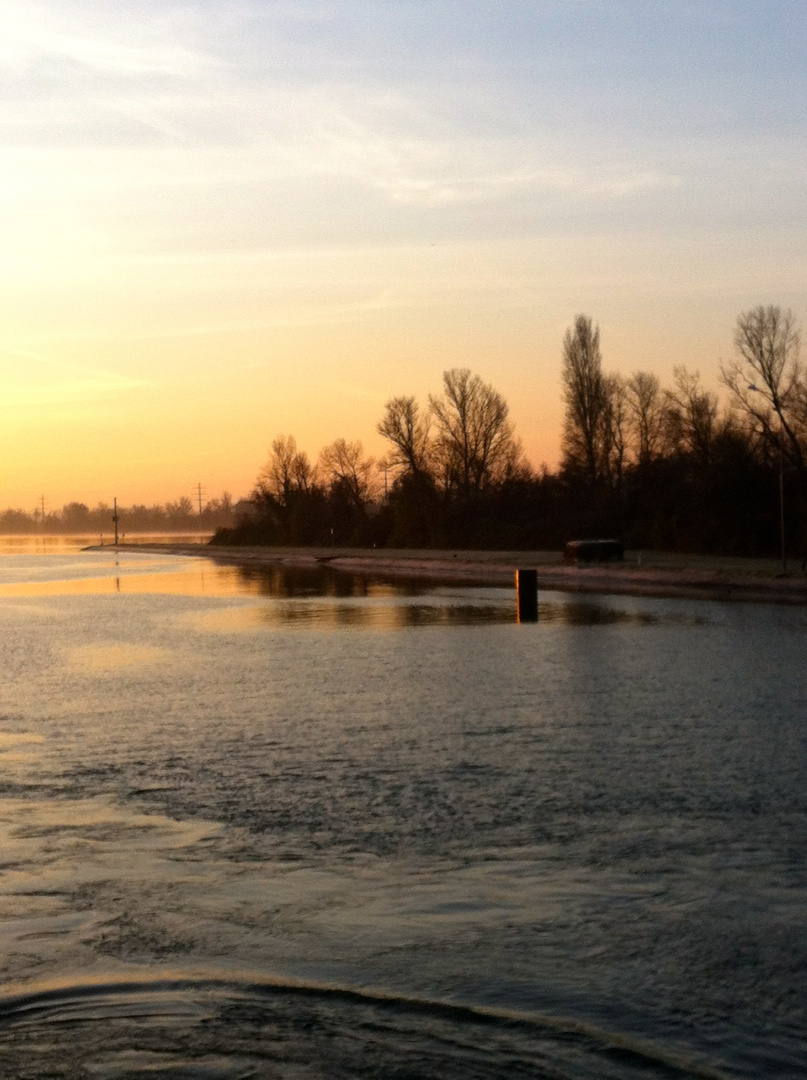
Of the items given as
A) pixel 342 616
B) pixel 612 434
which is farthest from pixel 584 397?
pixel 342 616

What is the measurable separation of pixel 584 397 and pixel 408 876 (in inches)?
3159

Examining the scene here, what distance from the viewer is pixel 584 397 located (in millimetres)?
86750

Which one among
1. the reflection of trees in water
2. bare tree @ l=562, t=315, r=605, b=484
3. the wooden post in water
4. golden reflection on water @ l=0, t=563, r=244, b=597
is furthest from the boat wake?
bare tree @ l=562, t=315, r=605, b=484

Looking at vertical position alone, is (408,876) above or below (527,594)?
below

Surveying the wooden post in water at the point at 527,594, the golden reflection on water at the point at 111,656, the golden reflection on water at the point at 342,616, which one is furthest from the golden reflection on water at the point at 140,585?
the golden reflection on water at the point at 111,656

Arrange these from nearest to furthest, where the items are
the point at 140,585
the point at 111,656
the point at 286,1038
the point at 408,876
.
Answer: the point at 286,1038 < the point at 408,876 < the point at 111,656 < the point at 140,585

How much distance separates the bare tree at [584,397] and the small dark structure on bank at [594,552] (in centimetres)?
3024

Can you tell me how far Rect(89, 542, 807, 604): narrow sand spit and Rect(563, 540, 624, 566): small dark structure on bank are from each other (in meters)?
0.69

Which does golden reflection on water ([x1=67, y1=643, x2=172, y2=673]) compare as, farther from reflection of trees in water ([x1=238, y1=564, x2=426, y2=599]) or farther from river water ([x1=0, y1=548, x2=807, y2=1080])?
reflection of trees in water ([x1=238, y1=564, x2=426, y2=599])

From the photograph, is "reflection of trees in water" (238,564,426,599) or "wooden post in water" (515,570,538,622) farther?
"reflection of trees in water" (238,564,426,599)

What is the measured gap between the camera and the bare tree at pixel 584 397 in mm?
86438

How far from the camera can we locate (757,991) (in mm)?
6188

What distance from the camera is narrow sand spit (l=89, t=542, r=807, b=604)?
38781mm

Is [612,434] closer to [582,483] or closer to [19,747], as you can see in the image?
[582,483]
